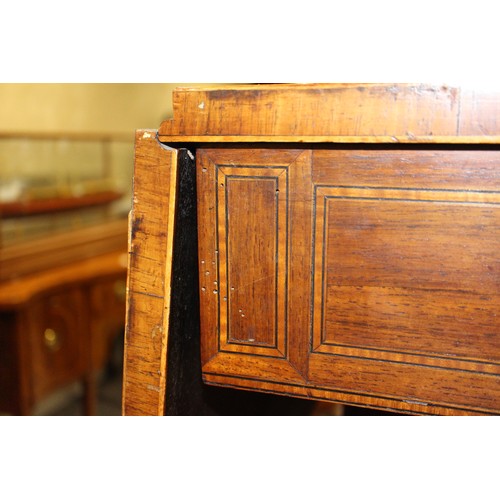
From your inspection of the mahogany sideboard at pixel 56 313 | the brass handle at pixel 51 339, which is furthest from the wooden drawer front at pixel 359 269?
the brass handle at pixel 51 339

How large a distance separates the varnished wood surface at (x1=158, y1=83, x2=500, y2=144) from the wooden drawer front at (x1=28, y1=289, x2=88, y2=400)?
1750 mm

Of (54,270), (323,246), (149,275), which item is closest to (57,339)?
(54,270)

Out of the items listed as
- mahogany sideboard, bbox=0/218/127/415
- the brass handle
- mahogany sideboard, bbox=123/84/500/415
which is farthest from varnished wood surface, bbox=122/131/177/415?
the brass handle

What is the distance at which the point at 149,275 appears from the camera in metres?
0.68

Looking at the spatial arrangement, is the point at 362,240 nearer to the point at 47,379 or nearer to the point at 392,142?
the point at 392,142

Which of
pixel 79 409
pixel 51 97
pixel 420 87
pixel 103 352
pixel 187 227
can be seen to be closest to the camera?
pixel 420 87

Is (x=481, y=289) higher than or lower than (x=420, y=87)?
lower

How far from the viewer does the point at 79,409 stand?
2916 mm

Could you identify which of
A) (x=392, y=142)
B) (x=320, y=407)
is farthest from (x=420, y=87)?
(x=320, y=407)

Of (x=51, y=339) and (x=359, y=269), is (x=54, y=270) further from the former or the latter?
(x=359, y=269)

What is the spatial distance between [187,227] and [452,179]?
0.30 meters

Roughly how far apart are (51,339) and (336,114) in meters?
2.01

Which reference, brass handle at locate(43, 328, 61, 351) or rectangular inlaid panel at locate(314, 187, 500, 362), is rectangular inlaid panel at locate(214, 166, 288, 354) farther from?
brass handle at locate(43, 328, 61, 351)

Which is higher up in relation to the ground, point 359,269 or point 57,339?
point 359,269
